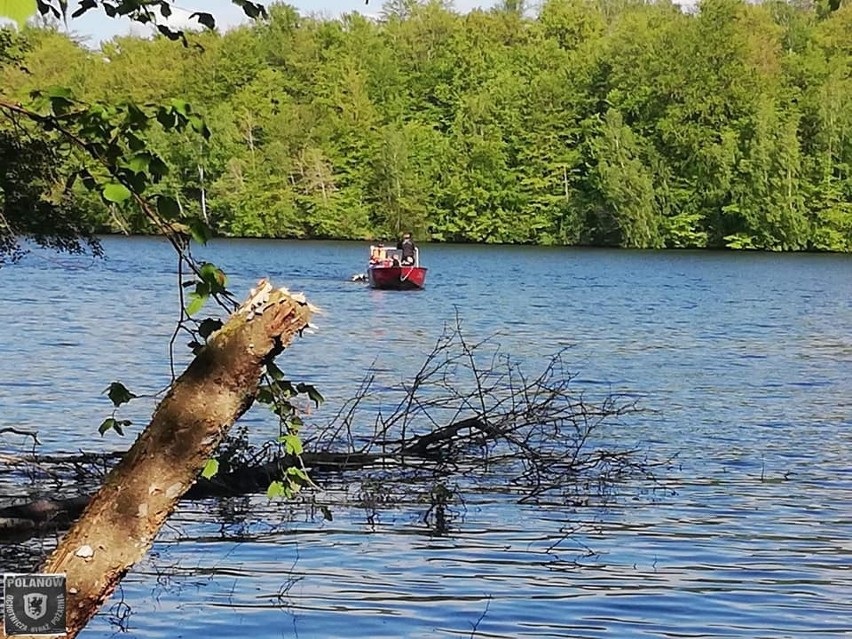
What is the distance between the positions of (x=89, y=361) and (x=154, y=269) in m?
34.1

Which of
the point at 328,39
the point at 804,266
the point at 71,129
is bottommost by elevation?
the point at 804,266

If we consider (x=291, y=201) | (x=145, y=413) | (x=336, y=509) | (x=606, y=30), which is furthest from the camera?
(x=606, y=30)

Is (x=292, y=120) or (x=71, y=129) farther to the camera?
(x=292, y=120)

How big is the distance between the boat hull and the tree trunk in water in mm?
42982

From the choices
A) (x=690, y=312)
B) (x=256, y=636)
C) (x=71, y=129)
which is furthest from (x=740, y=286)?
(x=71, y=129)

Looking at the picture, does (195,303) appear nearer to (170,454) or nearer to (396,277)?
(170,454)

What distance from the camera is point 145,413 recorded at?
17781 mm

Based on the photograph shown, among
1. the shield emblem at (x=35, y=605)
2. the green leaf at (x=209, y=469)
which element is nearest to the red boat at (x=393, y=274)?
the green leaf at (x=209, y=469)

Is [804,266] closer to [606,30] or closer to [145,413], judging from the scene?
[606,30]

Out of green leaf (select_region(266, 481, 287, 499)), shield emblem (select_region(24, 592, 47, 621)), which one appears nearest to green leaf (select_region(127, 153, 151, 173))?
green leaf (select_region(266, 481, 287, 499))

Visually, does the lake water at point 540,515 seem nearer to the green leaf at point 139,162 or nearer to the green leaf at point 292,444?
the green leaf at point 292,444

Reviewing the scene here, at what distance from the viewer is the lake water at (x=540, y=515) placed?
9.11m

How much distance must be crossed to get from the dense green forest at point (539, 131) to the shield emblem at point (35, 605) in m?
79.0

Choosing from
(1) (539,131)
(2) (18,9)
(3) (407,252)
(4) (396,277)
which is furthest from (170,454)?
(1) (539,131)
